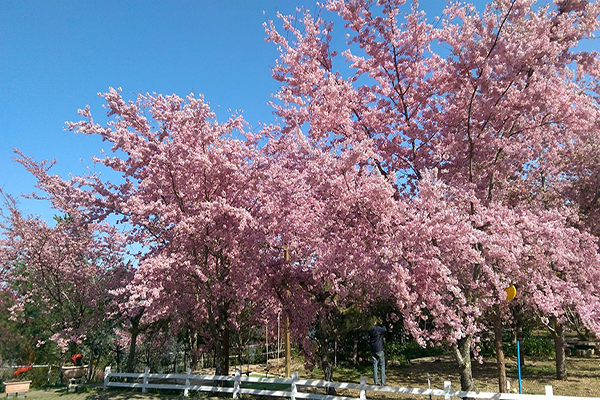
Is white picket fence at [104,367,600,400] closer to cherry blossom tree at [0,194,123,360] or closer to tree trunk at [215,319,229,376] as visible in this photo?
tree trunk at [215,319,229,376]

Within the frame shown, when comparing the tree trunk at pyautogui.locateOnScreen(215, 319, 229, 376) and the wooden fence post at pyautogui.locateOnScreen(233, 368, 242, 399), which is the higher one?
the tree trunk at pyautogui.locateOnScreen(215, 319, 229, 376)

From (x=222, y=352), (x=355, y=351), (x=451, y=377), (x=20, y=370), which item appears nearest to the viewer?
(x=222, y=352)

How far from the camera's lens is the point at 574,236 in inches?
385

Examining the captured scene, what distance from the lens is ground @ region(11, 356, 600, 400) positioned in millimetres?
11797

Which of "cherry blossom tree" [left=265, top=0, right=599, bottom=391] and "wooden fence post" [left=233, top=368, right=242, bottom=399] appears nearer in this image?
"cherry blossom tree" [left=265, top=0, right=599, bottom=391]

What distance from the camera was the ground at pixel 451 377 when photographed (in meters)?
11.8

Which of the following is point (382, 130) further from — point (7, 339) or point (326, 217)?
point (7, 339)

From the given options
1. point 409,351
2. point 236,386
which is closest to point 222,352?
point 236,386

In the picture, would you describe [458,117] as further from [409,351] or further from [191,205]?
[409,351]

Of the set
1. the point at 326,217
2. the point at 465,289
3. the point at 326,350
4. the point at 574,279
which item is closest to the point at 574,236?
the point at 574,279

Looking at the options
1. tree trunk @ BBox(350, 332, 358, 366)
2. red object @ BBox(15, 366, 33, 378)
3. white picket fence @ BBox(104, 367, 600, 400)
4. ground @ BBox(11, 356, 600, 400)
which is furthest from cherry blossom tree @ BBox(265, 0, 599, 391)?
red object @ BBox(15, 366, 33, 378)

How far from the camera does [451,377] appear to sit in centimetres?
1442

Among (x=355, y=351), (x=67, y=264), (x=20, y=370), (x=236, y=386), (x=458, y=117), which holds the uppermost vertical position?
(x=458, y=117)

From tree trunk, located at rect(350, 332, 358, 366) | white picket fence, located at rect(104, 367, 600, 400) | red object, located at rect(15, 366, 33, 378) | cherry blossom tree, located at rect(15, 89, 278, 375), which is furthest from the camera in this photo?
tree trunk, located at rect(350, 332, 358, 366)
